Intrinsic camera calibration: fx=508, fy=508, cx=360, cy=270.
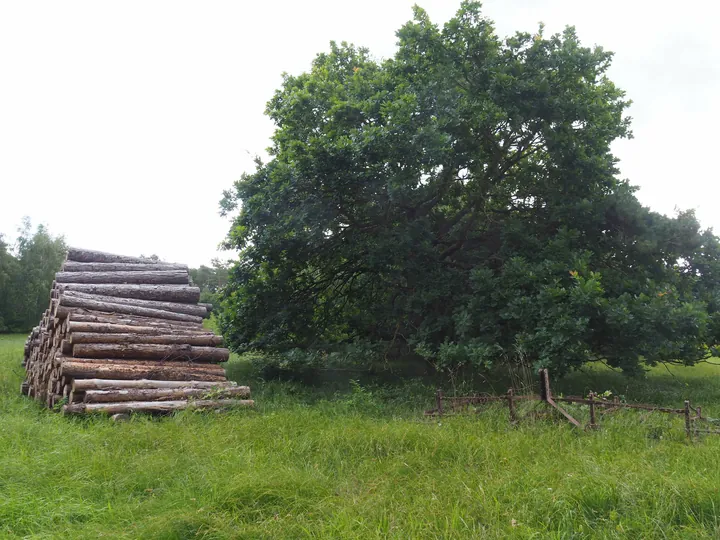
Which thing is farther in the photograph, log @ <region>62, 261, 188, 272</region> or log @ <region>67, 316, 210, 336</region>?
log @ <region>62, 261, 188, 272</region>

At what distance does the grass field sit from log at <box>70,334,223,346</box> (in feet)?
4.35

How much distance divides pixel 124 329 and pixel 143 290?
65.2 inches

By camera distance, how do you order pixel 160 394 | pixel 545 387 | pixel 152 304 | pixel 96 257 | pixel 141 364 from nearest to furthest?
pixel 545 387 < pixel 160 394 < pixel 141 364 < pixel 152 304 < pixel 96 257

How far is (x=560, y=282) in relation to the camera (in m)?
9.00

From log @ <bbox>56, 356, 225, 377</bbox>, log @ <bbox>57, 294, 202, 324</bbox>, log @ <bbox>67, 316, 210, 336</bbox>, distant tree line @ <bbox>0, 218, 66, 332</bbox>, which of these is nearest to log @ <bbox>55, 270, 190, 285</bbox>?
log @ <bbox>57, 294, 202, 324</bbox>

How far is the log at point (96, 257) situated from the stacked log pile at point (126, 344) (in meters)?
0.02

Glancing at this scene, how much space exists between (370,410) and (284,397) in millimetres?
2036

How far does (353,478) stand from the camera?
175 inches

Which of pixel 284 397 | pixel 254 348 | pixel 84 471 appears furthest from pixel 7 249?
pixel 84 471

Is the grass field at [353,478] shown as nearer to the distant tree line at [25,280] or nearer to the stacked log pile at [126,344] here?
the stacked log pile at [126,344]

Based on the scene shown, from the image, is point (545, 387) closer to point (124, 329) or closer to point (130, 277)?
point (124, 329)

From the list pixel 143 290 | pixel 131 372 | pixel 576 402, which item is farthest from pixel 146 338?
pixel 576 402

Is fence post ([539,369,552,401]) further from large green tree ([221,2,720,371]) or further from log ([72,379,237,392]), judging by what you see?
log ([72,379,237,392])

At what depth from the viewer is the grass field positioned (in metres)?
3.41
